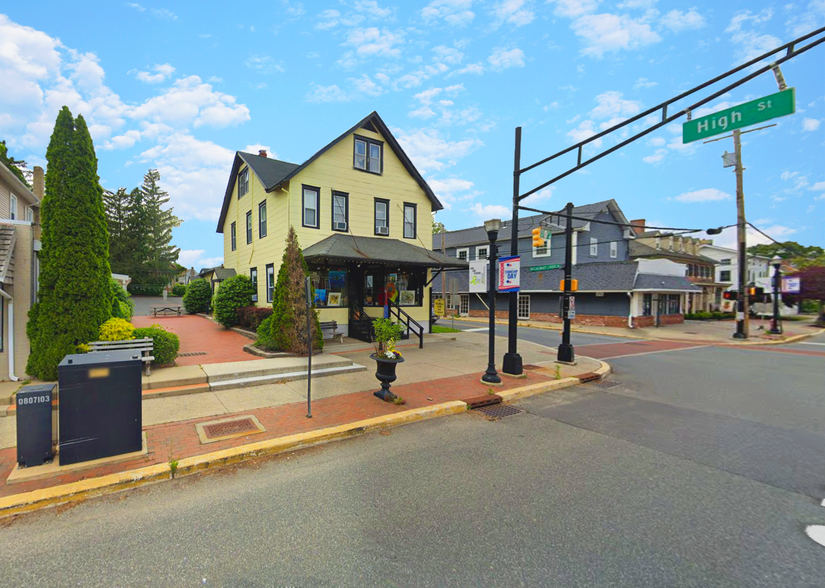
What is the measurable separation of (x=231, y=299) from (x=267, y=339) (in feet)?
23.3

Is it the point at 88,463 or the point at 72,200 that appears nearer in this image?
the point at 88,463

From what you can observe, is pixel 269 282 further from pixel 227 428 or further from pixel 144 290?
pixel 144 290

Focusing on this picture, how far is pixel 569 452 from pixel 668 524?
5.48 ft

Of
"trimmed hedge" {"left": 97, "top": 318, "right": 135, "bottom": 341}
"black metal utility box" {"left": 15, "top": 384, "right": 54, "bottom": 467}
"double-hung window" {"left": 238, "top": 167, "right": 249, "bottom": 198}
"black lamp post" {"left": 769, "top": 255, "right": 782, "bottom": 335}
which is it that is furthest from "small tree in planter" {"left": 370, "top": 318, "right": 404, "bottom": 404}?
"black lamp post" {"left": 769, "top": 255, "right": 782, "bottom": 335}

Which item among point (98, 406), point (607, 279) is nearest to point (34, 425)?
point (98, 406)

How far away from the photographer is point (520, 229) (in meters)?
32.9

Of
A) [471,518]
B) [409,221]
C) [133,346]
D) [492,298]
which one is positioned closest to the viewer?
[471,518]

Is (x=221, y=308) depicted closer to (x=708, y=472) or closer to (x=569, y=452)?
(x=569, y=452)

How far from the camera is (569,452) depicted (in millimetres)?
5160

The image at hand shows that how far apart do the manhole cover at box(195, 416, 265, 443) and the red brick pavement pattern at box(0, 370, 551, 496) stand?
0.10 meters

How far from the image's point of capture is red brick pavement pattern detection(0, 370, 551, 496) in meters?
4.30

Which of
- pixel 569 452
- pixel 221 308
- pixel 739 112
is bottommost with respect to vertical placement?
pixel 569 452

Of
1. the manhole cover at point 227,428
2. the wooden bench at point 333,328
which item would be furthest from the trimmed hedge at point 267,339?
the manhole cover at point 227,428

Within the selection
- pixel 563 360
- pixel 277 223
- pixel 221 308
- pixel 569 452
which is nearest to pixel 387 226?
pixel 277 223
